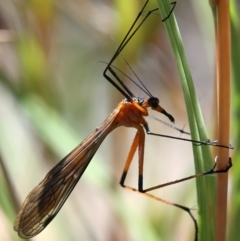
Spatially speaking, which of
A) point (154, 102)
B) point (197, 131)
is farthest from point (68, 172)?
point (197, 131)

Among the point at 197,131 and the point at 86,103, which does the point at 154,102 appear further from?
the point at 86,103

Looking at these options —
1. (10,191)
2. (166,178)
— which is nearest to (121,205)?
(10,191)

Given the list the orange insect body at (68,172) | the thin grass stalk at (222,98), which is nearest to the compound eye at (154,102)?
the orange insect body at (68,172)

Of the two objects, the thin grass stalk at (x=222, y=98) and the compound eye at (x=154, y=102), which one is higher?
the compound eye at (x=154, y=102)

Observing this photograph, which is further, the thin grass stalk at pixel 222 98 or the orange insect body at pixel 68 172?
the orange insect body at pixel 68 172

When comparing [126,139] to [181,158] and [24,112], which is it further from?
[181,158]

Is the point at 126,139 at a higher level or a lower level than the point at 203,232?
higher

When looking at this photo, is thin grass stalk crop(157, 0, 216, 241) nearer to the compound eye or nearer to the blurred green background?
the blurred green background

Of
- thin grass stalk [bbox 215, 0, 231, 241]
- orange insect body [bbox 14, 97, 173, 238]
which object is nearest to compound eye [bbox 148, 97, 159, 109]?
orange insect body [bbox 14, 97, 173, 238]

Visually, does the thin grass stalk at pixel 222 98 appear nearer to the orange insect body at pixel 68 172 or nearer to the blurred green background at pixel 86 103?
the blurred green background at pixel 86 103
